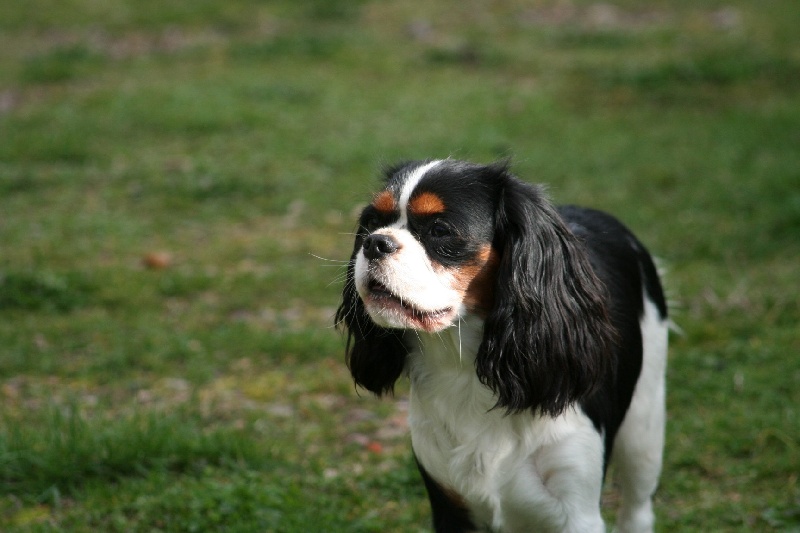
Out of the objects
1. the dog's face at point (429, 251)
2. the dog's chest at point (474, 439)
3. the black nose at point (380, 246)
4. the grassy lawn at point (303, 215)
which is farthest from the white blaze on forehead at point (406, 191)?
the grassy lawn at point (303, 215)

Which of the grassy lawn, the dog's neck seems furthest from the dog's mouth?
the grassy lawn

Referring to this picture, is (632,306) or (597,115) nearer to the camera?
(632,306)

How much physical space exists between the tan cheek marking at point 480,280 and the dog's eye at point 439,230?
0.36ft

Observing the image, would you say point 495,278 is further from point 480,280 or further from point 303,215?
point 303,215

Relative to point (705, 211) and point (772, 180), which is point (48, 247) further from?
point (772, 180)

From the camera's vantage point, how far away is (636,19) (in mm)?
13039

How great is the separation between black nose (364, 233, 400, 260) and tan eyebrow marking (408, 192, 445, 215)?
0.16 m

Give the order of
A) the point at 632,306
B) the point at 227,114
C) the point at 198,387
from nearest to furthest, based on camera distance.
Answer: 1. the point at 632,306
2. the point at 198,387
3. the point at 227,114

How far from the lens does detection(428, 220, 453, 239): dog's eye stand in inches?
119

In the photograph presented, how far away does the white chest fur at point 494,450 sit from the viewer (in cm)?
309

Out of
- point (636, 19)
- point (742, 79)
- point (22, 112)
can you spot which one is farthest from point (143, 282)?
point (636, 19)

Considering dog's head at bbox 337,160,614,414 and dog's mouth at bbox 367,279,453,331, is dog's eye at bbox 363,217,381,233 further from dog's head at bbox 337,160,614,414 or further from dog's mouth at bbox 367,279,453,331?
dog's mouth at bbox 367,279,453,331

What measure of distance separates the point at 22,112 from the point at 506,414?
324 inches

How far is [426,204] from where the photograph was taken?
9.94 feet
